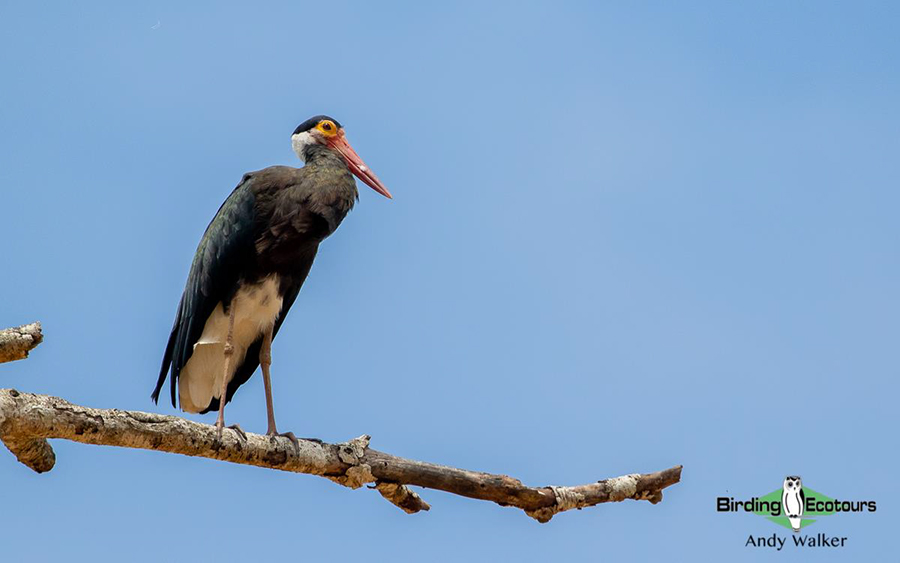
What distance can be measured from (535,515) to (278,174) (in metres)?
3.13

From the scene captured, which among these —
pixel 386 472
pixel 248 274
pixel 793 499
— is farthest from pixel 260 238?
pixel 793 499

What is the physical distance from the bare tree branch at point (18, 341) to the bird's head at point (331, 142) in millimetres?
3578

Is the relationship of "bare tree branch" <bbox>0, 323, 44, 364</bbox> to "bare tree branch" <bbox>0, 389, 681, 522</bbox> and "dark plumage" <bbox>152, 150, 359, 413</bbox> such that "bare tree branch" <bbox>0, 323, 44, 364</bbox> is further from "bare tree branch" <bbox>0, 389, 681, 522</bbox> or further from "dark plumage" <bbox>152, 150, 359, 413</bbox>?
"dark plumage" <bbox>152, 150, 359, 413</bbox>

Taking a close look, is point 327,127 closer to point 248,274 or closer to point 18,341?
point 248,274

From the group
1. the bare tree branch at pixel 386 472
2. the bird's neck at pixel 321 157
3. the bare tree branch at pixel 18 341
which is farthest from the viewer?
the bird's neck at pixel 321 157

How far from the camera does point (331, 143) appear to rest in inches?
337

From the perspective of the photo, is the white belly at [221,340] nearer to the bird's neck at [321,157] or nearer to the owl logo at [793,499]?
the bird's neck at [321,157]

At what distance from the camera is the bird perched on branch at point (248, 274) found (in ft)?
24.3

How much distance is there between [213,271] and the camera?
748cm

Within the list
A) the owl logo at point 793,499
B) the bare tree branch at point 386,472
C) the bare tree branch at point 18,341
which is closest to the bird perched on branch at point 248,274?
the bare tree branch at point 386,472

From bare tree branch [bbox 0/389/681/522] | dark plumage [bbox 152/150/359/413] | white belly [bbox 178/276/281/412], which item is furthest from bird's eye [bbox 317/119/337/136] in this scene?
bare tree branch [bbox 0/389/681/522]

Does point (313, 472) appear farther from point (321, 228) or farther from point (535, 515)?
point (321, 228)

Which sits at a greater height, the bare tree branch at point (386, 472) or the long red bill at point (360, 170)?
the long red bill at point (360, 170)

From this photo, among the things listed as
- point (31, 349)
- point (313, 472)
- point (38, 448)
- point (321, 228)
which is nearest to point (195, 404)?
point (321, 228)
